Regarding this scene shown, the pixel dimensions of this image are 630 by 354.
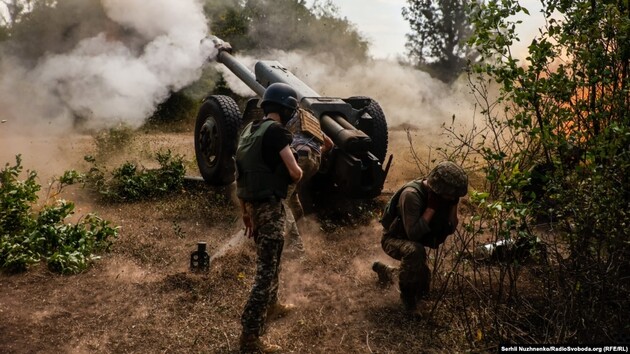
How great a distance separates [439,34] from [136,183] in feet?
90.0

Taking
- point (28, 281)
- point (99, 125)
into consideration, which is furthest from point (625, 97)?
point (99, 125)

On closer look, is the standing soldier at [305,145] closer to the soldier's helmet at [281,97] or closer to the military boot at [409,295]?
the soldier's helmet at [281,97]

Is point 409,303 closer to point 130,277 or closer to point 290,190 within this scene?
point 290,190

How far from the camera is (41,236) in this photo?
214 inches

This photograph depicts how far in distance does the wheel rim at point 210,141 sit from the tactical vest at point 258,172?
3255mm

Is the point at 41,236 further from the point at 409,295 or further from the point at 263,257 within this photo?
the point at 409,295

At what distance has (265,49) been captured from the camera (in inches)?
722

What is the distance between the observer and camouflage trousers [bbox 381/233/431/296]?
14.5ft

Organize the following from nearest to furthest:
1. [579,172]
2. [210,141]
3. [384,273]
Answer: [579,172]
[384,273]
[210,141]

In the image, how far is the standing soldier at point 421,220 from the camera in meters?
4.24

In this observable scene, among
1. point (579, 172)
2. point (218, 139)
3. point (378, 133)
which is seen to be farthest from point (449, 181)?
point (218, 139)

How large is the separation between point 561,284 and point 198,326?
2633 mm

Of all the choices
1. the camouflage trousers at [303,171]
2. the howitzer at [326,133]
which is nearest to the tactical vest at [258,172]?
the camouflage trousers at [303,171]

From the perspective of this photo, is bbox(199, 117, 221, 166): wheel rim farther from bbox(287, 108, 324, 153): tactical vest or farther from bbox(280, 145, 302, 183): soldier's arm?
bbox(280, 145, 302, 183): soldier's arm
